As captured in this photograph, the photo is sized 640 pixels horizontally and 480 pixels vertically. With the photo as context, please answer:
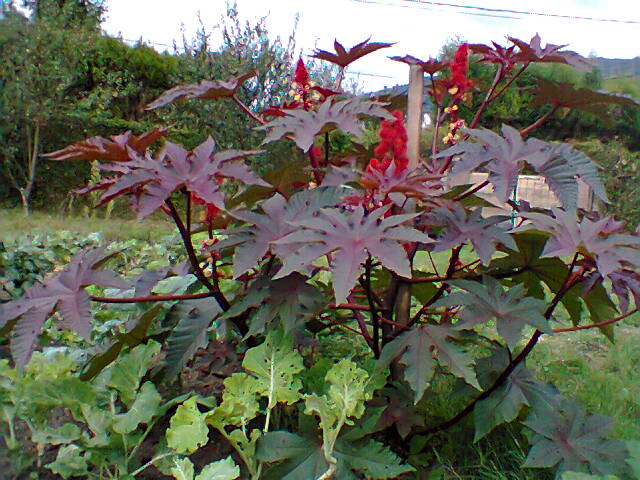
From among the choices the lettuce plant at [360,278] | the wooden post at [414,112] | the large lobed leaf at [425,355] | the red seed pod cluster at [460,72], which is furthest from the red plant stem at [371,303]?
the red seed pod cluster at [460,72]

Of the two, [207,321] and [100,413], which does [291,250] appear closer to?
[207,321]

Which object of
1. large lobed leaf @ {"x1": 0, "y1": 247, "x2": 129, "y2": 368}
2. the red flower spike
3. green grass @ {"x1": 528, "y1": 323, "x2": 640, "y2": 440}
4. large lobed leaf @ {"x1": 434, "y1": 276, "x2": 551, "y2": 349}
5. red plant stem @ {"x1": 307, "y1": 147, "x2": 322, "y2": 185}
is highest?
the red flower spike

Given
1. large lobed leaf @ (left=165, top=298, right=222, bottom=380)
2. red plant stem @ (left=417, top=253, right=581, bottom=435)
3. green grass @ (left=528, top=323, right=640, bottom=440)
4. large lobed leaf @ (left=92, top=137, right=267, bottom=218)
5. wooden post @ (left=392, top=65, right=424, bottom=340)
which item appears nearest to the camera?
large lobed leaf @ (left=92, top=137, right=267, bottom=218)

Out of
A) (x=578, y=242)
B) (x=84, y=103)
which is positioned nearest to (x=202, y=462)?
(x=578, y=242)

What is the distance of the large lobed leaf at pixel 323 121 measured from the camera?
4.33 ft

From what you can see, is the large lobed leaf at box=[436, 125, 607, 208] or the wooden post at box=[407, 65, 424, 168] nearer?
the large lobed leaf at box=[436, 125, 607, 208]

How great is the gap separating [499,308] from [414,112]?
722 mm

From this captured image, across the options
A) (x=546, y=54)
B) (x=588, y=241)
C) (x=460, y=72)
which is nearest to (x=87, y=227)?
(x=460, y=72)

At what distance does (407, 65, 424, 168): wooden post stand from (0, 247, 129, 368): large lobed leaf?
0.92 m

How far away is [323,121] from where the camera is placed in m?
1.36

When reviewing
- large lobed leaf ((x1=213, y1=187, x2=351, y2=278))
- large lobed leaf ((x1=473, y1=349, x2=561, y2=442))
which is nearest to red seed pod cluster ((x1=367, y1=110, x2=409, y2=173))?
large lobed leaf ((x1=213, y1=187, x2=351, y2=278))

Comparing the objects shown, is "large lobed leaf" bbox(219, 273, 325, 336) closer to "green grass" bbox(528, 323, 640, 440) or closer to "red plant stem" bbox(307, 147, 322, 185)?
"red plant stem" bbox(307, 147, 322, 185)

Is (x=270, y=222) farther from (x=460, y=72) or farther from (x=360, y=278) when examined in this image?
(x=460, y=72)

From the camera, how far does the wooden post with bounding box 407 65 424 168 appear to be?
1738mm
